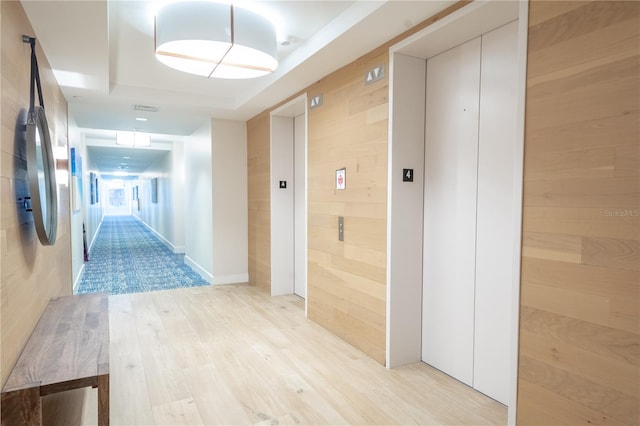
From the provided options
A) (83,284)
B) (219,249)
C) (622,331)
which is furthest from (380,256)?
(83,284)

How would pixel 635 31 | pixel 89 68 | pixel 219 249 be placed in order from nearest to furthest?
pixel 635 31 → pixel 89 68 → pixel 219 249

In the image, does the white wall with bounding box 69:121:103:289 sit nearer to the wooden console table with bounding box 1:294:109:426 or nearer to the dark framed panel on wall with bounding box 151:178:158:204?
the wooden console table with bounding box 1:294:109:426

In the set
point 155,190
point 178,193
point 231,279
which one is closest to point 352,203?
point 231,279

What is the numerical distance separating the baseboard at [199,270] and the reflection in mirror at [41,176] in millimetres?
3629

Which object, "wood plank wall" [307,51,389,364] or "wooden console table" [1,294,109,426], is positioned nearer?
"wooden console table" [1,294,109,426]

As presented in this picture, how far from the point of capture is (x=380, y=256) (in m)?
3.02

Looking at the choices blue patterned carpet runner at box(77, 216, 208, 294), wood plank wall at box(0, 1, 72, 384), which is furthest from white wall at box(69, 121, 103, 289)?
wood plank wall at box(0, 1, 72, 384)

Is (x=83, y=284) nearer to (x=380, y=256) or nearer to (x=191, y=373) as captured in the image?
(x=191, y=373)

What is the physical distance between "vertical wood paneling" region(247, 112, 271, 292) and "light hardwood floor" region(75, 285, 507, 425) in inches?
51.9

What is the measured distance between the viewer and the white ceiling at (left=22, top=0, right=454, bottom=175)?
243 centimetres

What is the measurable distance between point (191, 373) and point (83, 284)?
4.06 meters

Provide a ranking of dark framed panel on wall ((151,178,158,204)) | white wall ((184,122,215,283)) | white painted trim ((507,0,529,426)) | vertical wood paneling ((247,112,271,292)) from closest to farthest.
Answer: white painted trim ((507,0,529,426))
vertical wood paneling ((247,112,271,292))
white wall ((184,122,215,283))
dark framed panel on wall ((151,178,158,204))

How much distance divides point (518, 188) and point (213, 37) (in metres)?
2.17

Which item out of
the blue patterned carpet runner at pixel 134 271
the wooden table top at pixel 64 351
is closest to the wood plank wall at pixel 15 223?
the wooden table top at pixel 64 351
